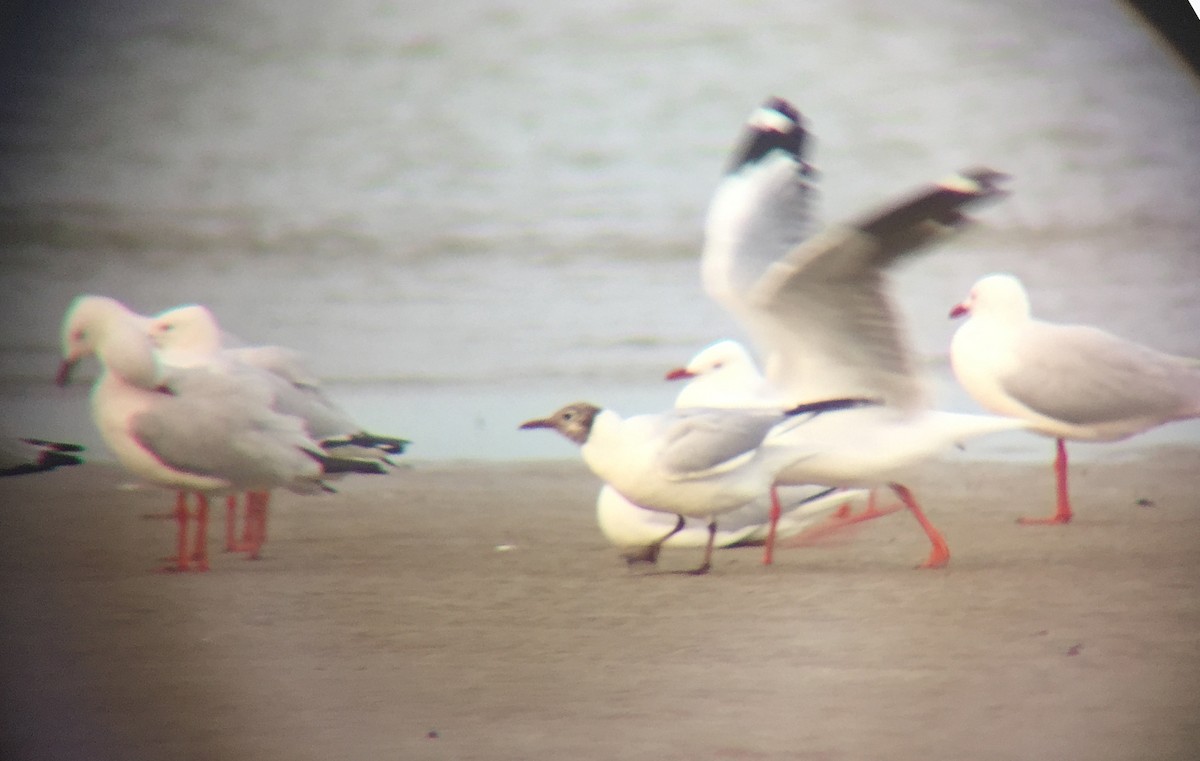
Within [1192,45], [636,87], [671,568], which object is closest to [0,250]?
[636,87]

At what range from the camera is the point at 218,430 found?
1.84m

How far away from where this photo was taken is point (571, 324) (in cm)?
184

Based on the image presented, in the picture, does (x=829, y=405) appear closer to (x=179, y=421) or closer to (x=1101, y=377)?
(x=1101, y=377)

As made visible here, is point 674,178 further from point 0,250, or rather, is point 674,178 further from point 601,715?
point 0,250

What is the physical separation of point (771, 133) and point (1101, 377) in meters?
0.54

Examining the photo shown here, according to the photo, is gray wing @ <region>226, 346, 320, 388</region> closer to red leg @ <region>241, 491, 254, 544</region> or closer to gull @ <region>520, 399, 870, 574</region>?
red leg @ <region>241, 491, 254, 544</region>

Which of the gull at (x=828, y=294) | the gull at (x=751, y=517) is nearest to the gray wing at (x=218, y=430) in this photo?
the gull at (x=751, y=517)

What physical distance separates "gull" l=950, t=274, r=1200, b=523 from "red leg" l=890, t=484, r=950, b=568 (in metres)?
0.12

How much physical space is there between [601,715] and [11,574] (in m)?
0.77

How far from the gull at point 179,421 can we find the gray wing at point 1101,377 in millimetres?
957

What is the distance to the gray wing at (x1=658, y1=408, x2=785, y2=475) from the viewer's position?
186cm

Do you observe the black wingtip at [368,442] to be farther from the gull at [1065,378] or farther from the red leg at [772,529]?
the gull at [1065,378]

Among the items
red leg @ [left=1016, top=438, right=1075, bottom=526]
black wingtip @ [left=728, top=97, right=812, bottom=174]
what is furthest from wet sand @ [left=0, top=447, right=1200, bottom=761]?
black wingtip @ [left=728, top=97, right=812, bottom=174]

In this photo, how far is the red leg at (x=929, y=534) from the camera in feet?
6.18
